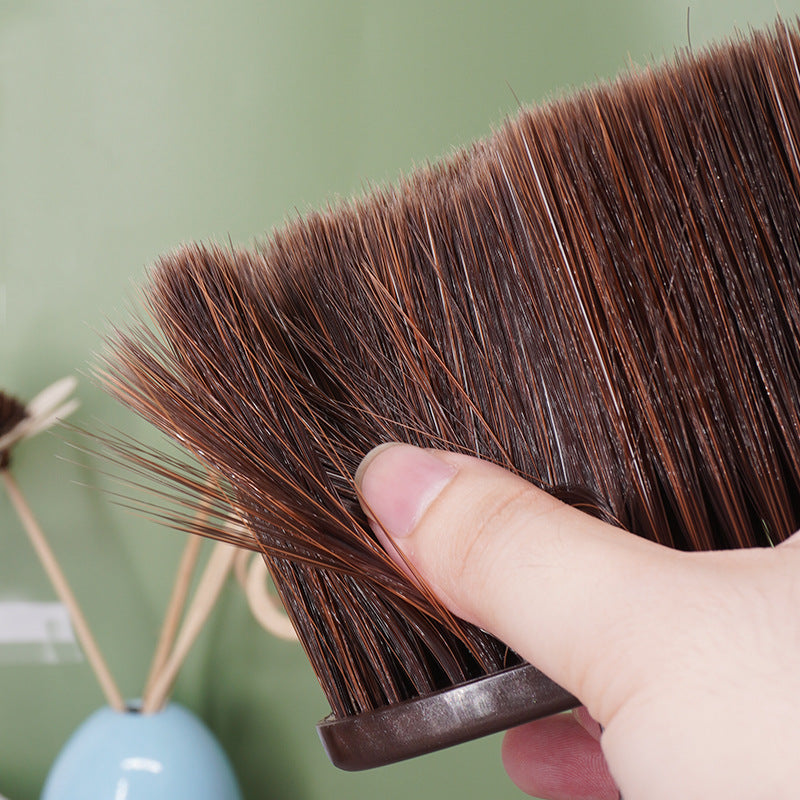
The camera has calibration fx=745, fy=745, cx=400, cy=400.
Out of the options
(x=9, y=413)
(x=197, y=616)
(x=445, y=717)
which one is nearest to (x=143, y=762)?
(x=197, y=616)

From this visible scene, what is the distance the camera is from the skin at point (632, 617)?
0.20 meters

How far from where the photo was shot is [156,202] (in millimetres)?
951

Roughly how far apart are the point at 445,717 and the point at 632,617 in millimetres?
101

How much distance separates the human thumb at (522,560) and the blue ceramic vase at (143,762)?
62cm

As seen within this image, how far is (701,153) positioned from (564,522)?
5.9 inches

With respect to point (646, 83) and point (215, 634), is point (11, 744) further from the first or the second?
point (646, 83)

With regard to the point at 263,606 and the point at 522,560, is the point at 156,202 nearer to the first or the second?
the point at 263,606

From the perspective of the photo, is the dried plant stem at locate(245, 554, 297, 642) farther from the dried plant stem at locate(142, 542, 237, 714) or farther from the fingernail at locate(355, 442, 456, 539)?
the fingernail at locate(355, 442, 456, 539)

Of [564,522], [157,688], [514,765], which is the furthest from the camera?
[157,688]

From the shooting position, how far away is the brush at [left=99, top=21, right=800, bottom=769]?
0.93ft

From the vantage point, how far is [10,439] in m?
0.85

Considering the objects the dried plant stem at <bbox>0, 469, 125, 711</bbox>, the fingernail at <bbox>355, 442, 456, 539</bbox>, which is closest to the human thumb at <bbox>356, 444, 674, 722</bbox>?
the fingernail at <bbox>355, 442, 456, 539</bbox>

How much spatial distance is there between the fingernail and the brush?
0.04 feet

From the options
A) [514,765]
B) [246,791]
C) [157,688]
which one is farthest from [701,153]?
[246,791]
